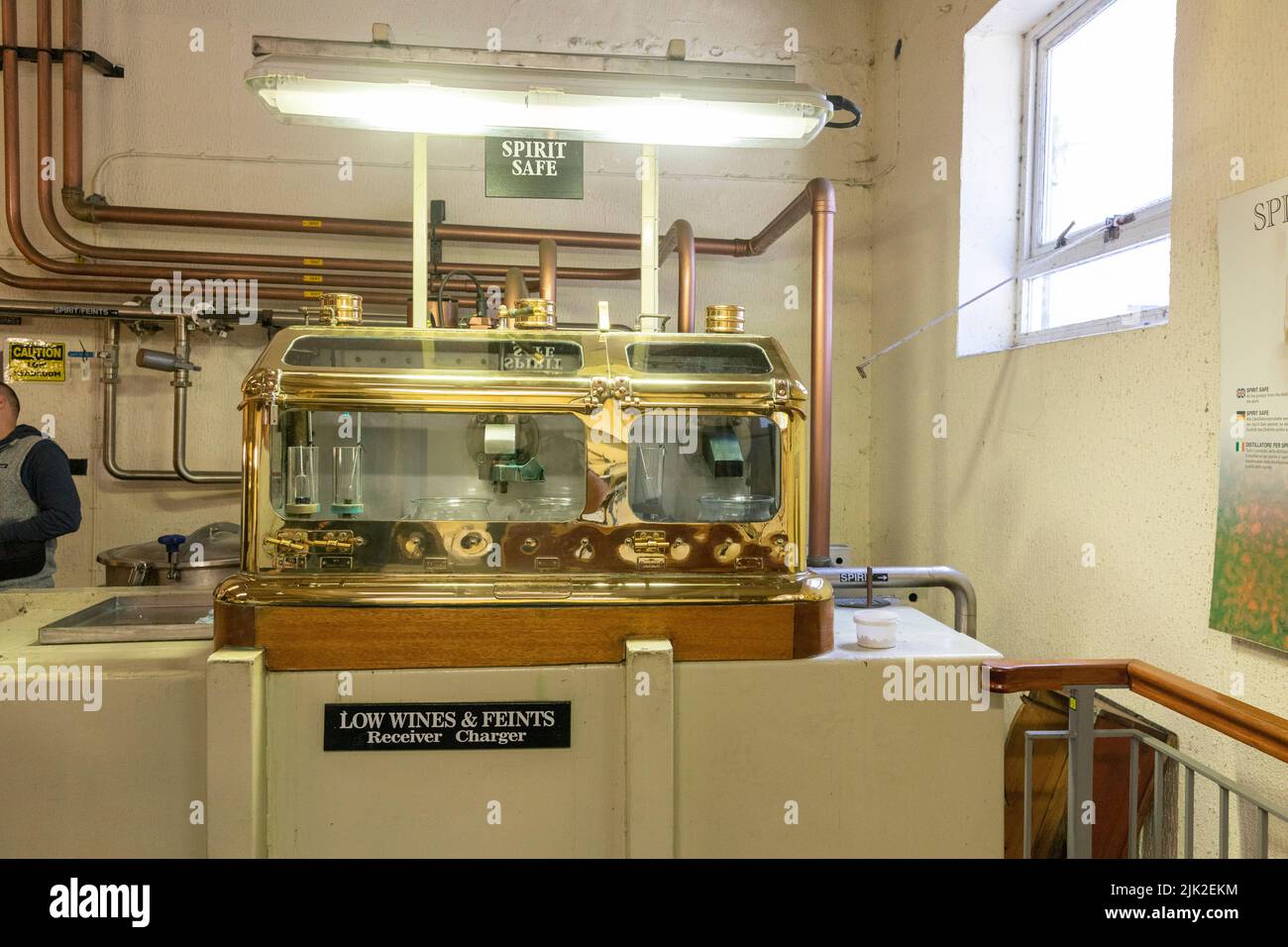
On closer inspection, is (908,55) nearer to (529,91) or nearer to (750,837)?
(529,91)

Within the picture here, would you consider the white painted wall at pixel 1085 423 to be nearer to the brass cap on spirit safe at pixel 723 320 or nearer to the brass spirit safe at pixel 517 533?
the brass spirit safe at pixel 517 533

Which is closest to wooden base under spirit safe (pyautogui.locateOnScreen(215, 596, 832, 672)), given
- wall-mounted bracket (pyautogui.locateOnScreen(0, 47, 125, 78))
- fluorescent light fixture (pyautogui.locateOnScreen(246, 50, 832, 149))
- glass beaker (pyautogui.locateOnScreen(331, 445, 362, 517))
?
glass beaker (pyautogui.locateOnScreen(331, 445, 362, 517))

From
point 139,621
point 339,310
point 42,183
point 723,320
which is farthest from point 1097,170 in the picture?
point 42,183

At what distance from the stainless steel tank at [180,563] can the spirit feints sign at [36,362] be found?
1032 millimetres

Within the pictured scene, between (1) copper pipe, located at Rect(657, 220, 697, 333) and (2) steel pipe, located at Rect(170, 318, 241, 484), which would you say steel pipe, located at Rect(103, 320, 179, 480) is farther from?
(1) copper pipe, located at Rect(657, 220, 697, 333)

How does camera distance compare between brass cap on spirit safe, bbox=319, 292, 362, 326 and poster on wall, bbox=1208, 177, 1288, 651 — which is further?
brass cap on spirit safe, bbox=319, 292, 362, 326

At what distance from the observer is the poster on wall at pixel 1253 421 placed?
1.73 metres

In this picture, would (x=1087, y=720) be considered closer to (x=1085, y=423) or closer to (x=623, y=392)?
(x=1085, y=423)

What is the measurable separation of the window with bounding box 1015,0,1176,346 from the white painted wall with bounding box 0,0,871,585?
114cm

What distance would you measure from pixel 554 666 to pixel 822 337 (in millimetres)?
1671

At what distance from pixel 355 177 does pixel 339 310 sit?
86.9 inches

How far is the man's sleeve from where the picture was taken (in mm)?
2826

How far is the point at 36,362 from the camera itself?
3713 millimetres

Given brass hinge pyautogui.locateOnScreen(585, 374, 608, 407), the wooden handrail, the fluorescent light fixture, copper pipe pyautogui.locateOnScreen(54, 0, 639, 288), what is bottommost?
the wooden handrail
